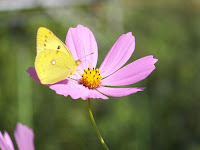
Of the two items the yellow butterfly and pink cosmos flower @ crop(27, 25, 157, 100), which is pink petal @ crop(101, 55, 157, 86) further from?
the yellow butterfly

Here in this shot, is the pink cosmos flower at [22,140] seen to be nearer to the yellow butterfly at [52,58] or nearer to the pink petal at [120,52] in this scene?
the yellow butterfly at [52,58]

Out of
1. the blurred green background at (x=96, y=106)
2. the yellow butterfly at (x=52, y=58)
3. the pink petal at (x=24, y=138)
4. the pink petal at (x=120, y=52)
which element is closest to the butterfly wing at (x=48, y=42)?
the yellow butterfly at (x=52, y=58)

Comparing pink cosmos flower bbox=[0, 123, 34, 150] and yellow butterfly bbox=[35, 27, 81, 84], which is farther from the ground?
yellow butterfly bbox=[35, 27, 81, 84]

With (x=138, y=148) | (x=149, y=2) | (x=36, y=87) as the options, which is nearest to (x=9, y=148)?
(x=138, y=148)

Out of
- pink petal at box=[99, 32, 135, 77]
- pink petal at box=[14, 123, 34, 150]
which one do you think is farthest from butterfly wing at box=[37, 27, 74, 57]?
pink petal at box=[14, 123, 34, 150]

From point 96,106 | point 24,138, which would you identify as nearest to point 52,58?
point 24,138

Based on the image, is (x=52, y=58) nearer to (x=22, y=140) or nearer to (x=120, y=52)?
(x=120, y=52)
